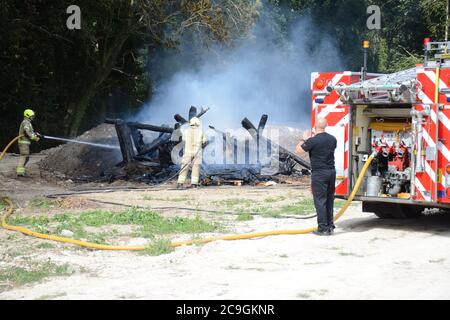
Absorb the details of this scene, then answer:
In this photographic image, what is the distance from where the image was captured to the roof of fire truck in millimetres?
9516

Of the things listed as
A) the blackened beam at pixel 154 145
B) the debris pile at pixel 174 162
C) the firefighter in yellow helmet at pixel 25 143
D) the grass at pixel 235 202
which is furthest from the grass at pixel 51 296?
the blackened beam at pixel 154 145

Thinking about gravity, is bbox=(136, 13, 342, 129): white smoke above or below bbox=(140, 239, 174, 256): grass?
above

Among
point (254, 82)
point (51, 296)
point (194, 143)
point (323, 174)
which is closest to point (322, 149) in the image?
point (323, 174)

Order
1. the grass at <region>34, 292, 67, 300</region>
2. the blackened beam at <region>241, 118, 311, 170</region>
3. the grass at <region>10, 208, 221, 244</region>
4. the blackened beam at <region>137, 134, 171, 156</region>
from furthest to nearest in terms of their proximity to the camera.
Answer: the blackened beam at <region>241, 118, 311, 170</region>
the blackened beam at <region>137, 134, 171, 156</region>
the grass at <region>10, 208, 221, 244</region>
the grass at <region>34, 292, 67, 300</region>

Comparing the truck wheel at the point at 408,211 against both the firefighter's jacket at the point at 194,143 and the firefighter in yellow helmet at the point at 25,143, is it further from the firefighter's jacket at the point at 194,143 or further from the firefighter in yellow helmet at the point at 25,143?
the firefighter in yellow helmet at the point at 25,143

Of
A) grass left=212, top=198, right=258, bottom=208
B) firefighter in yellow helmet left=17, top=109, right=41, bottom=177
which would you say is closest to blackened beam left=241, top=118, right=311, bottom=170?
grass left=212, top=198, right=258, bottom=208

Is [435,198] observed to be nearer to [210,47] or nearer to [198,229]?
[198,229]

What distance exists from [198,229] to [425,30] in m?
23.0

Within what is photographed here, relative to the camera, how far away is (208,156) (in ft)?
60.8

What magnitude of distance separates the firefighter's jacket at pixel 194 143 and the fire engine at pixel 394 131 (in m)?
5.84

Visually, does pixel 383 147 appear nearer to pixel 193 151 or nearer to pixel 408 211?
pixel 408 211

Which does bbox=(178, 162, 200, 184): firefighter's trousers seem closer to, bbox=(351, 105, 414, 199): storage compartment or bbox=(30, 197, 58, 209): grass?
bbox=(30, 197, 58, 209): grass

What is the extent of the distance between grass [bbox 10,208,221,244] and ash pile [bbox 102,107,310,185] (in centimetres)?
631
